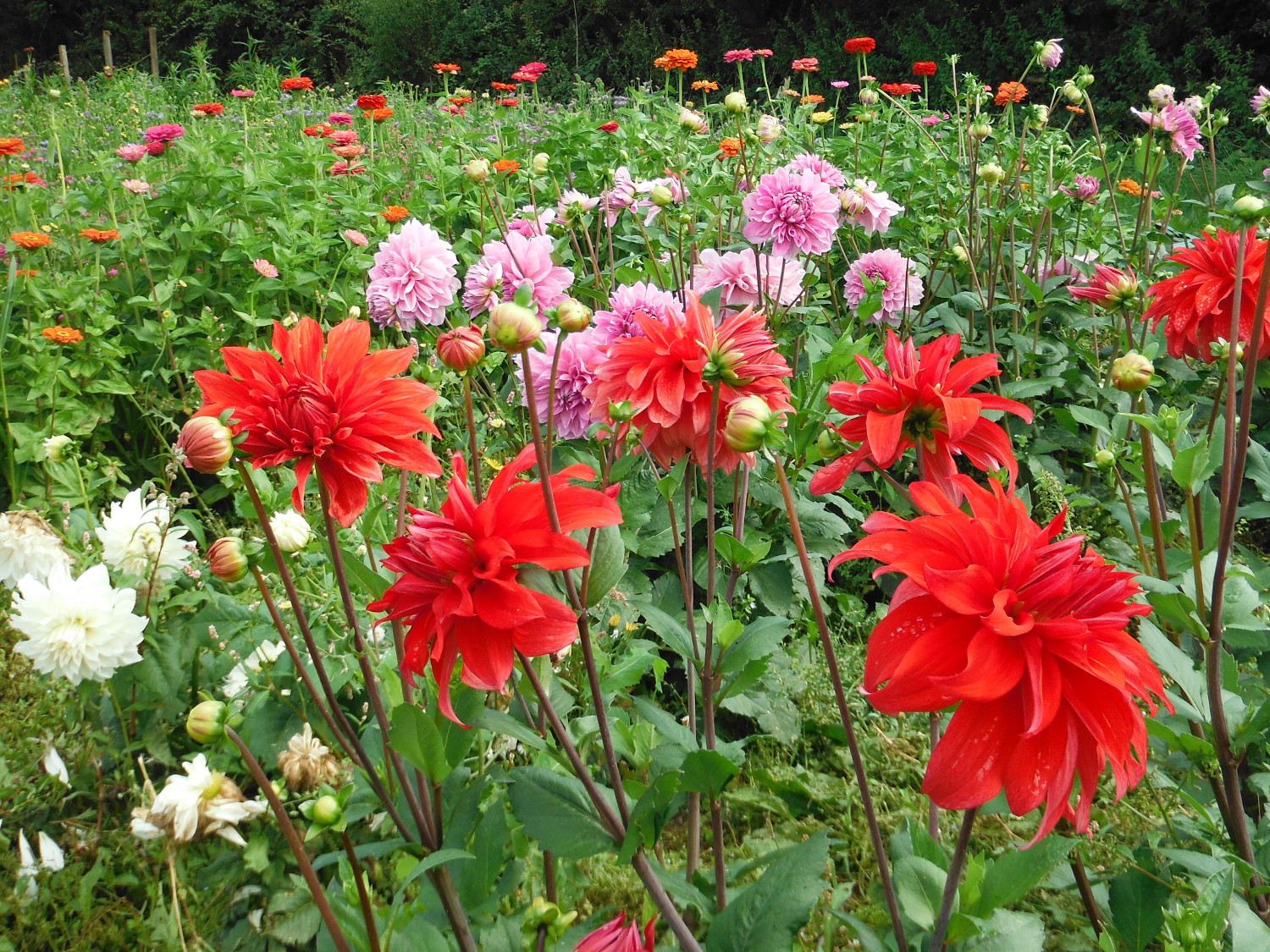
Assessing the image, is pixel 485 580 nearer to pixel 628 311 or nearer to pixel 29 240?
pixel 628 311

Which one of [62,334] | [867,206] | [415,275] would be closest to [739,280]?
[867,206]


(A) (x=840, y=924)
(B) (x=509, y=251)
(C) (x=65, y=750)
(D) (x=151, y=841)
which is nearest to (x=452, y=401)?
(B) (x=509, y=251)

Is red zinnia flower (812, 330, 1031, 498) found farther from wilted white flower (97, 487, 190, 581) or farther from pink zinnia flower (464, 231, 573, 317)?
wilted white flower (97, 487, 190, 581)

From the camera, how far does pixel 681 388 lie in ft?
2.99

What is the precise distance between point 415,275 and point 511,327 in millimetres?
1368

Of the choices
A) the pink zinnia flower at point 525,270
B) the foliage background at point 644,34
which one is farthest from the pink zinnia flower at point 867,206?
the foliage background at point 644,34

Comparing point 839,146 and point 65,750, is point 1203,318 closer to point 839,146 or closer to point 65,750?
point 65,750

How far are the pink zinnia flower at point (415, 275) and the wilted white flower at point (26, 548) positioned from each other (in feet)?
2.71

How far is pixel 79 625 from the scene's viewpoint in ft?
4.30

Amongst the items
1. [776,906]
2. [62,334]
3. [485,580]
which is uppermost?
[485,580]

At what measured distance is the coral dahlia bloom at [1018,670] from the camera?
59 cm

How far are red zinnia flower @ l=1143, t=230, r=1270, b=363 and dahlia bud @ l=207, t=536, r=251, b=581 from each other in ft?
4.54

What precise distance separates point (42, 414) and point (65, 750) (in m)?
1.34

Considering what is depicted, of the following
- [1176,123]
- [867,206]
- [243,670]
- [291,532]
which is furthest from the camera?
[1176,123]
